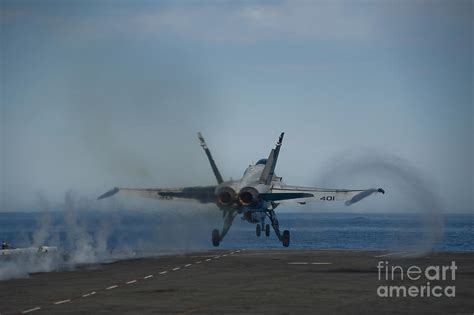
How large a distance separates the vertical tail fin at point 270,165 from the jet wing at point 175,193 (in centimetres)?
391

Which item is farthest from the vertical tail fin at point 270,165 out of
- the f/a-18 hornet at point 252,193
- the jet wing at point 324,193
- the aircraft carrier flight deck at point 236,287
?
the aircraft carrier flight deck at point 236,287

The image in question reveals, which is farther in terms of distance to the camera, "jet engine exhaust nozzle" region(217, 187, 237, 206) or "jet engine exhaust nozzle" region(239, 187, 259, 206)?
"jet engine exhaust nozzle" region(239, 187, 259, 206)

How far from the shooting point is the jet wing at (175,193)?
4891 cm

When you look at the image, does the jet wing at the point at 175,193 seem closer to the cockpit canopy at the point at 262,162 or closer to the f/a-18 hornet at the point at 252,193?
the f/a-18 hornet at the point at 252,193

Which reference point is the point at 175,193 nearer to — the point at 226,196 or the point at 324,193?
the point at 226,196

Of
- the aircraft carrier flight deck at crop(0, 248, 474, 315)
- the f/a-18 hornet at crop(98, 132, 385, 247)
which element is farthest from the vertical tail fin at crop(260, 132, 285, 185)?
the aircraft carrier flight deck at crop(0, 248, 474, 315)

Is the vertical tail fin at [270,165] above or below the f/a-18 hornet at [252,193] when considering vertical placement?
above

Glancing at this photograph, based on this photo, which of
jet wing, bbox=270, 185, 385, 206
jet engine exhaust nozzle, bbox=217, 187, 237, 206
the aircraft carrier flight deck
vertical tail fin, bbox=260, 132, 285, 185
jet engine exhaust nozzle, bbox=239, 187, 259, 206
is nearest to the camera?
the aircraft carrier flight deck

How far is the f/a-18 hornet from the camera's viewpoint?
1847 inches

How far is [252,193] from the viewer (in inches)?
1847

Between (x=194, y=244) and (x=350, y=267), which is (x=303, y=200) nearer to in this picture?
(x=350, y=267)

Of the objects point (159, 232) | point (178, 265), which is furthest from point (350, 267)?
Answer: point (159, 232)

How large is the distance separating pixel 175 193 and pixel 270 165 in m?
7.01

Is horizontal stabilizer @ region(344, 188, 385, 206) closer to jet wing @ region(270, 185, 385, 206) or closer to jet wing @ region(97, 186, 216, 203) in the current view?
jet wing @ region(270, 185, 385, 206)
